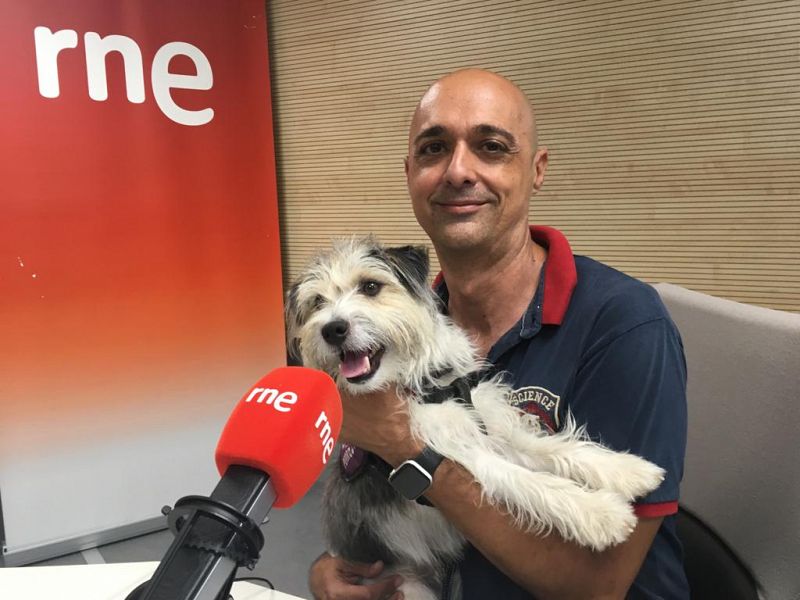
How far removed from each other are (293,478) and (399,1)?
3.30m

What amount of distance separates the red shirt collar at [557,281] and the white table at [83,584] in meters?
0.87

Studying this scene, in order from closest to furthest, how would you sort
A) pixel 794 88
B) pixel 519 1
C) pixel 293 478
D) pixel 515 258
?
pixel 293 478 → pixel 515 258 → pixel 794 88 → pixel 519 1

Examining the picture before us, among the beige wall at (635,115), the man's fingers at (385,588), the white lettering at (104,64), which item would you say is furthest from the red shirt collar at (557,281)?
the white lettering at (104,64)

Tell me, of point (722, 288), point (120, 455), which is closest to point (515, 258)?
point (722, 288)

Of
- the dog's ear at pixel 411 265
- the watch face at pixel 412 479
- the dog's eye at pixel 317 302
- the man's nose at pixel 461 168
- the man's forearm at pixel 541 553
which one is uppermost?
the man's nose at pixel 461 168

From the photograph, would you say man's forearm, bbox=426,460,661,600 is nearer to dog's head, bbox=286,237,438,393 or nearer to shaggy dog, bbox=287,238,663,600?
shaggy dog, bbox=287,238,663,600

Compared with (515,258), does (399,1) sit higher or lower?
higher

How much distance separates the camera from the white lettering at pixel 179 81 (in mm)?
3387

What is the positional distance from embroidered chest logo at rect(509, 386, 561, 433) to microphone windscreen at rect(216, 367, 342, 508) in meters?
0.74

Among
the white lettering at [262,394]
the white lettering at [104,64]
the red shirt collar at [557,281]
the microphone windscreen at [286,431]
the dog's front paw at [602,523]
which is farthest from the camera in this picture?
the white lettering at [104,64]

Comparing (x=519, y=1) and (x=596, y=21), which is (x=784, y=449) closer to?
(x=596, y=21)

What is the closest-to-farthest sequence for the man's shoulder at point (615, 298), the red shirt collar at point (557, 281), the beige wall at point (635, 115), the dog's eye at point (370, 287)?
the man's shoulder at point (615, 298)
the red shirt collar at point (557, 281)
the dog's eye at point (370, 287)
the beige wall at point (635, 115)

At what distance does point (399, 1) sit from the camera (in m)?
3.43

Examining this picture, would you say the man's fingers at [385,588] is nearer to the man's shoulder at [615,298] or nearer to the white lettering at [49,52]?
the man's shoulder at [615,298]
